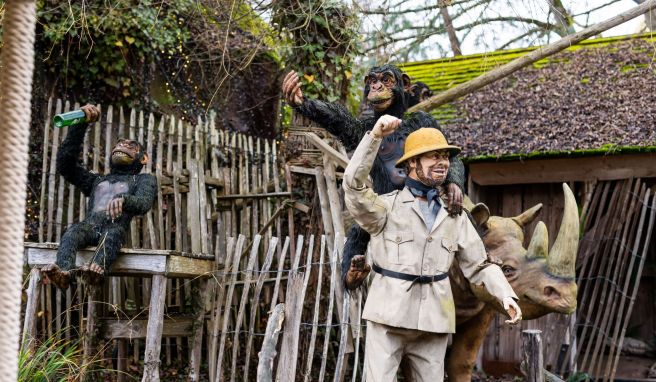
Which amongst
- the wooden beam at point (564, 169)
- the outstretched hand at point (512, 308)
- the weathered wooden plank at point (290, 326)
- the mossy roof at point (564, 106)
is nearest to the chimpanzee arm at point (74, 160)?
the weathered wooden plank at point (290, 326)

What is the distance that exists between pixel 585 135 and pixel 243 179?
12.2 ft

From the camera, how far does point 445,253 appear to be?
4.17 metres

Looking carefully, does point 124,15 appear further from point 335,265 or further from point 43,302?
point 335,265

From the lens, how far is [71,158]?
607cm

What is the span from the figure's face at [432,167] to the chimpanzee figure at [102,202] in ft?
8.14

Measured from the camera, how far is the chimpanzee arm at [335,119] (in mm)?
4539

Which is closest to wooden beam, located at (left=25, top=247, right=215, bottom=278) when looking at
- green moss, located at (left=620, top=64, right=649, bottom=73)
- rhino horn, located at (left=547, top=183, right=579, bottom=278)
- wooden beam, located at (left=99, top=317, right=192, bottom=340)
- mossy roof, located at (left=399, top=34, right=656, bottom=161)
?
wooden beam, located at (left=99, top=317, right=192, bottom=340)

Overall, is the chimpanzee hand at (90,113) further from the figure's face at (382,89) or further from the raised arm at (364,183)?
the raised arm at (364,183)

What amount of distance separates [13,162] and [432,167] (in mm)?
2568

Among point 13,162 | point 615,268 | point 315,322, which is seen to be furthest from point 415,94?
point 615,268

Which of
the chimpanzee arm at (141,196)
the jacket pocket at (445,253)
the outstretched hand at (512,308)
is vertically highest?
the chimpanzee arm at (141,196)

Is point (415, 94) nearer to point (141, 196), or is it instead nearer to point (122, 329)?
point (141, 196)

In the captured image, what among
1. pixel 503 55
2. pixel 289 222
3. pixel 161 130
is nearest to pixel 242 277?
pixel 289 222

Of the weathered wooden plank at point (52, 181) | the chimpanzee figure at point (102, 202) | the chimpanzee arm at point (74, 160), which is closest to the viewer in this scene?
the chimpanzee figure at point (102, 202)
